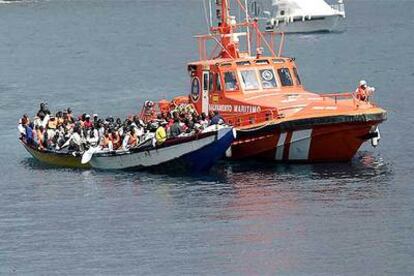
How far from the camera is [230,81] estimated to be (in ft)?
195

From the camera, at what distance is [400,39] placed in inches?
6083

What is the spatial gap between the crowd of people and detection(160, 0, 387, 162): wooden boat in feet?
4.47

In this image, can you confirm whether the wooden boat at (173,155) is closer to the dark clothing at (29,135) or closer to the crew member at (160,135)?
the crew member at (160,135)

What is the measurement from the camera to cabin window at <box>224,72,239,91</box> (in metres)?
59.4

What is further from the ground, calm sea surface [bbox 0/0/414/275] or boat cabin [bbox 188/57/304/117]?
boat cabin [bbox 188/57/304/117]

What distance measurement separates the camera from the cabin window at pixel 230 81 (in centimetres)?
5941

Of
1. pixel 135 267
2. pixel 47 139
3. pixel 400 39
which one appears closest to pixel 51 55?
pixel 400 39

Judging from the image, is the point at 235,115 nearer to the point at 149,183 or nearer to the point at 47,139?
the point at 149,183

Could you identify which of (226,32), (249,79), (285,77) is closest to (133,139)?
(249,79)

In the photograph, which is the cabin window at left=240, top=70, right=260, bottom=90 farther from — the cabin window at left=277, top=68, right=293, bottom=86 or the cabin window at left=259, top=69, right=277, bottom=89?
the cabin window at left=277, top=68, right=293, bottom=86

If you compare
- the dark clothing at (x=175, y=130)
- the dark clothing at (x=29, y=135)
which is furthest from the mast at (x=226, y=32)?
the dark clothing at (x=29, y=135)

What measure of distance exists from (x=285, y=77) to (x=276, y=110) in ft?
12.7

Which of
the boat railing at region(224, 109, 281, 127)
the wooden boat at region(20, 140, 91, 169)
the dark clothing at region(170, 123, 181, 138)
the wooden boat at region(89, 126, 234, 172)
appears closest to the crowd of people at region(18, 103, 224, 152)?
the dark clothing at region(170, 123, 181, 138)

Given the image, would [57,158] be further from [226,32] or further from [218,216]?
[218,216]
